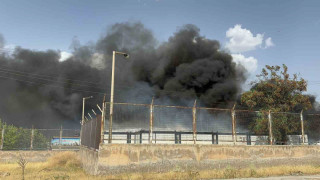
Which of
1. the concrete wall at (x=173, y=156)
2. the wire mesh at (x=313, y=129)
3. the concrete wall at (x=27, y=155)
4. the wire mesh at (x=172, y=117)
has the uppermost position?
the wire mesh at (x=172, y=117)

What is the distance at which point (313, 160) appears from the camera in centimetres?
1569

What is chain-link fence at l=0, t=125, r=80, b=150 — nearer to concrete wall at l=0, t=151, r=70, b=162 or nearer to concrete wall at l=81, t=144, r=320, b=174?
concrete wall at l=0, t=151, r=70, b=162

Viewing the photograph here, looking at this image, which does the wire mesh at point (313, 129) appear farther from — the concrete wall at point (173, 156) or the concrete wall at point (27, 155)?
the concrete wall at point (27, 155)

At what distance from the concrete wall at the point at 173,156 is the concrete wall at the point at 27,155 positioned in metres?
12.9

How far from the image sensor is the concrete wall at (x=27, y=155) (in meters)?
22.0

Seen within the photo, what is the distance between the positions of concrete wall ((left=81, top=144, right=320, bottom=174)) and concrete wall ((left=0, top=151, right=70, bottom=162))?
12.9 metres

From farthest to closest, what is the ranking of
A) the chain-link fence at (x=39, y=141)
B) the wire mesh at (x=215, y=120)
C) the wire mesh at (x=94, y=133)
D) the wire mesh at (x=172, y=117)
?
the chain-link fence at (x=39, y=141) < the wire mesh at (x=215, y=120) < the wire mesh at (x=172, y=117) < the wire mesh at (x=94, y=133)

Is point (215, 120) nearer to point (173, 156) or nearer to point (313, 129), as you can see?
point (173, 156)

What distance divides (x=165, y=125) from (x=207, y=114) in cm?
253

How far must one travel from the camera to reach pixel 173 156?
481 inches

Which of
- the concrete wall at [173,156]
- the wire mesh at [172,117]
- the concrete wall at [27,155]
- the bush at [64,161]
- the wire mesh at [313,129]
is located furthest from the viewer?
the wire mesh at [313,129]

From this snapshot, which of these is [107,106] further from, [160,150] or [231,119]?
[231,119]

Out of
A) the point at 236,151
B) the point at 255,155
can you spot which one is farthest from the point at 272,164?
the point at 236,151

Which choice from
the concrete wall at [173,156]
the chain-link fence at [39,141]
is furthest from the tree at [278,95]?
the chain-link fence at [39,141]
